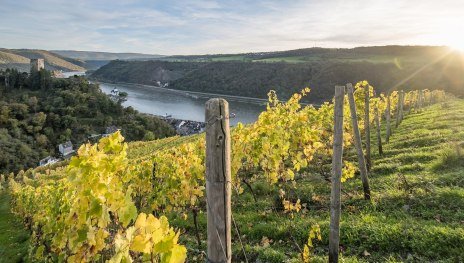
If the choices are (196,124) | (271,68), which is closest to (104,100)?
(196,124)

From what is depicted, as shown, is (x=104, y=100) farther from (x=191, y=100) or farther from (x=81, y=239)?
(x=81, y=239)

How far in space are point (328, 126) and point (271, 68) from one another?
12170 cm

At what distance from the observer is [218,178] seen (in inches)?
108

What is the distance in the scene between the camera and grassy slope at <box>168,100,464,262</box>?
18.4 ft

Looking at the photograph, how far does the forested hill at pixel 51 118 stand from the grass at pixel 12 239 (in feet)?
138

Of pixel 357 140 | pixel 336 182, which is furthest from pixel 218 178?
pixel 357 140

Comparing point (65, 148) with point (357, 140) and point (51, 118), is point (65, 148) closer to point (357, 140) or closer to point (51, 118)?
point (51, 118)

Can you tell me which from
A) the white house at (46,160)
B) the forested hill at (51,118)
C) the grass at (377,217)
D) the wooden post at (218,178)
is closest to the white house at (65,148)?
the forested hill at (51,118)

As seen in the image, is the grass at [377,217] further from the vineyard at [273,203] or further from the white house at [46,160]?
the white house at [46,160]

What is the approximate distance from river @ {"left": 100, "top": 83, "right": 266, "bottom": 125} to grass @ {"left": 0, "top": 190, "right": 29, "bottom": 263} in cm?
5787

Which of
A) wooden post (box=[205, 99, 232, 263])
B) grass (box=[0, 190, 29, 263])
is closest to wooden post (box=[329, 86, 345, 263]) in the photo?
wooden post (box=[205, 99, 232, 263])

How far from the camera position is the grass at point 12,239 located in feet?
39.5

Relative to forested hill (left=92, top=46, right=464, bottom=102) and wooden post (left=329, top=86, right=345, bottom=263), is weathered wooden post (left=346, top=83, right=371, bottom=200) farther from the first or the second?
forested hill (left=92, top=46, right=464, bottom=102)

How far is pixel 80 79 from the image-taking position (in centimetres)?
8875
